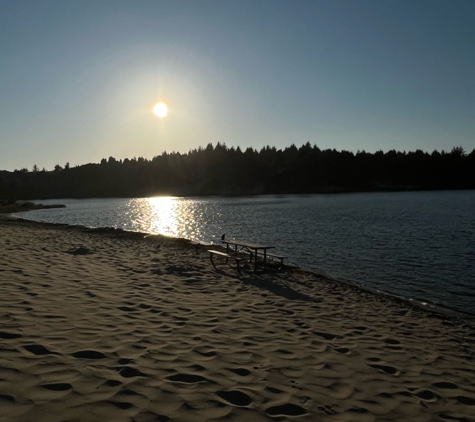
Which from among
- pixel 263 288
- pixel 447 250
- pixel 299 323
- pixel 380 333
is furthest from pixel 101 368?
pixel 447 250

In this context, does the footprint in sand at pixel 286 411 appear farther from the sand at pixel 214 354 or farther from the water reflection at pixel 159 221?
the water reflection at pixel 159 221

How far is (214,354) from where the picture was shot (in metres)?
6.15

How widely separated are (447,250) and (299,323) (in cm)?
1833

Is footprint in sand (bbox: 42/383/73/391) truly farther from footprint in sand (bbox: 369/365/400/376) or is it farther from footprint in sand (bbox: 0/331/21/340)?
footprint in sand (bbox: 369/365/400/376)

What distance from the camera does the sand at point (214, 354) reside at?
4441mm

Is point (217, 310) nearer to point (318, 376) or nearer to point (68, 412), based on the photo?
point (318, 376)

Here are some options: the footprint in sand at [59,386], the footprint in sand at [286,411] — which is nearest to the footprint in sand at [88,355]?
the footprint in sand at [59,386]

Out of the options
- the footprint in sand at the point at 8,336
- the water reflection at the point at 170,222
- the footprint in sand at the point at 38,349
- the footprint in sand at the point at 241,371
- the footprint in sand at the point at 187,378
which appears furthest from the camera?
the water reflection at the point at 170,222

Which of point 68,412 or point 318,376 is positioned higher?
point 68,412

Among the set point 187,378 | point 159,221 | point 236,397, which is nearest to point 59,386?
point 187,378

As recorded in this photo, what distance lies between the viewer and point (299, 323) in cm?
866

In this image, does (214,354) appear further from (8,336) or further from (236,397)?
(8,336)

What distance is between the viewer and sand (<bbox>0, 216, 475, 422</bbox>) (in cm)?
444

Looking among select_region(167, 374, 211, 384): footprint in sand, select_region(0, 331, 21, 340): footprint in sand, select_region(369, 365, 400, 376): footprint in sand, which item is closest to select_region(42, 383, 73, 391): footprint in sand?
select_region(167, 374, 211, 384): footprint in sand
